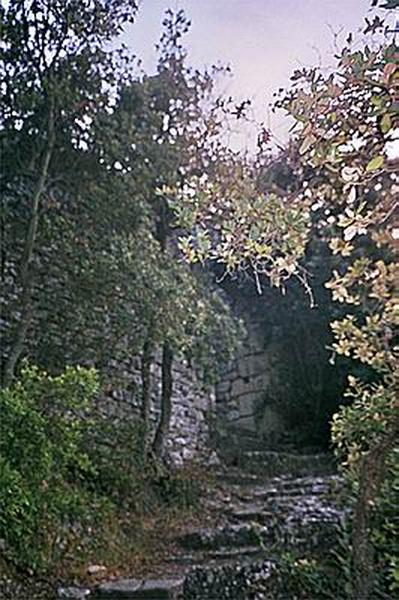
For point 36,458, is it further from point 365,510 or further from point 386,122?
point 386,122

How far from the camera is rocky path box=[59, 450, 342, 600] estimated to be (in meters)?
3.02

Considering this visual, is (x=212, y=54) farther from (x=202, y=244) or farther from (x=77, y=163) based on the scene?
(x=202, y=244)

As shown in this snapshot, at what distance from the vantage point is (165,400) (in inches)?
251

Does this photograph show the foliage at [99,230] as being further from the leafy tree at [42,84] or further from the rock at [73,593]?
the rock at [73,593]

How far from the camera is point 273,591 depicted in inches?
111

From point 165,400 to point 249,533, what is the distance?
2209 millimetres

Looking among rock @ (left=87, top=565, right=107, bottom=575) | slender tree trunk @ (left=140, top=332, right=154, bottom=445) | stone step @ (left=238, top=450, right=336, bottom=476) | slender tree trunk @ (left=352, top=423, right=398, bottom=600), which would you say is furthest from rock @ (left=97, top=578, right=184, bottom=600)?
stone step @ (left=238, top=450, right=336, bottom=476)

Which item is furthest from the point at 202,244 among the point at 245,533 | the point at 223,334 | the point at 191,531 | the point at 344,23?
the point at 223,334

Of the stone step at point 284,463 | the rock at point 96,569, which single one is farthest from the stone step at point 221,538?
the stone step at point 284,463

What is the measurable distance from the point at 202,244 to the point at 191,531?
317 cm

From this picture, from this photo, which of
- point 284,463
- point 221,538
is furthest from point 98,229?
point 284,463

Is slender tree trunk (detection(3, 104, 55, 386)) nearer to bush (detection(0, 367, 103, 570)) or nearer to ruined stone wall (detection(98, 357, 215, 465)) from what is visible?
bush (detection(0, 367, 103, 570))

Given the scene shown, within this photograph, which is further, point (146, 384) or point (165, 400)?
point (165, 400)

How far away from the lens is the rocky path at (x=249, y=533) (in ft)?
9.90
